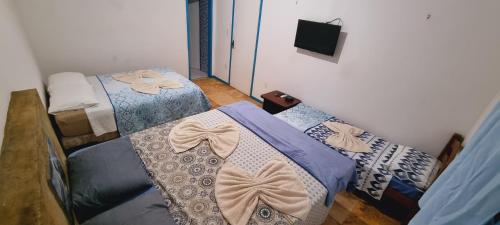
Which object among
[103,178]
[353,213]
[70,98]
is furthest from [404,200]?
[70,98]

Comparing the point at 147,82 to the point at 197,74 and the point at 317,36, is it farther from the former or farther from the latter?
the point at 317,36

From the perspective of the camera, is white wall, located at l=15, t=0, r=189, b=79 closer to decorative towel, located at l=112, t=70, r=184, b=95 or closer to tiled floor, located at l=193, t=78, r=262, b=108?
decorative towel, located at l=112, t=70, r=184, b=95

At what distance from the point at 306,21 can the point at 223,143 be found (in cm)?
197

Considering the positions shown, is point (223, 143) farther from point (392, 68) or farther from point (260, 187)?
point (392, 68)

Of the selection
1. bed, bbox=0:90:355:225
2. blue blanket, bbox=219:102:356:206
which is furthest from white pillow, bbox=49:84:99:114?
blue blanket, bbox=219:102:356:206

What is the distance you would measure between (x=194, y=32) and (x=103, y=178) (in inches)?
159

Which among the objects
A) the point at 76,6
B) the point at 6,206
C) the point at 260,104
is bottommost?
the point at 260,104

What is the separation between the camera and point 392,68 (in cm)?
224

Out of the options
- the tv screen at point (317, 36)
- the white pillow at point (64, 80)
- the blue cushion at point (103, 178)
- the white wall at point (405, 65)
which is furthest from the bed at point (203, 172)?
the tv screen at point (317, 36)

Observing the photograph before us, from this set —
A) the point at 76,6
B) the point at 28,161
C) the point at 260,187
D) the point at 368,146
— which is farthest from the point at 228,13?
the point at 28,161

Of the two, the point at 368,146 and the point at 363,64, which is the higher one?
the point at 363,64

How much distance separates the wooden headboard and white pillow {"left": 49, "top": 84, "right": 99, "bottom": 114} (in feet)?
3.72

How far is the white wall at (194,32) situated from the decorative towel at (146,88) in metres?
2.17

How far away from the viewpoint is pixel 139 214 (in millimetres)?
1110
